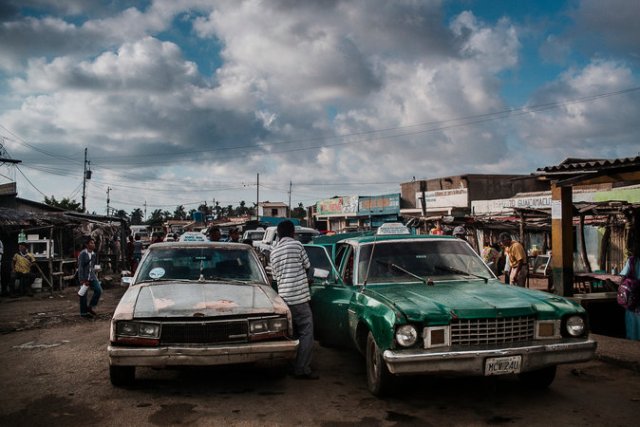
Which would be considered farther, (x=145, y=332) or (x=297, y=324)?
(x=297, y=324)

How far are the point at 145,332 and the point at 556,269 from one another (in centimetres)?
796

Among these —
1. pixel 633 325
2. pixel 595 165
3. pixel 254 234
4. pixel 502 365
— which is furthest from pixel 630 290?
pixel 254 234

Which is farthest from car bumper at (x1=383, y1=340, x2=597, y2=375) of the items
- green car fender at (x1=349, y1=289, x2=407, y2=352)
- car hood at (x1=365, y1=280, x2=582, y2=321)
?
car hood at (x1=365, y1=280, x2=582, y2=321)

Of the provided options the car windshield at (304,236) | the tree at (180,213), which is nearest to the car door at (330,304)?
the car windshield at (304,236)

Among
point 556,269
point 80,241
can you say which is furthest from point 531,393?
point 80,241

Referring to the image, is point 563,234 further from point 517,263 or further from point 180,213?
point 180,213

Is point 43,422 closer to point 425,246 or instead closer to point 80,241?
point 425,246

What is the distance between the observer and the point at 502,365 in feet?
14.6

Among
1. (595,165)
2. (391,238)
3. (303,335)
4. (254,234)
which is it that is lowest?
(303,335)

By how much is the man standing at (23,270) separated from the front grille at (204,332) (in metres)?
12.8

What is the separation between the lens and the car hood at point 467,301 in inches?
178

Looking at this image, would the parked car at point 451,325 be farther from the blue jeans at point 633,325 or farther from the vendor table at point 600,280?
the vendor table at point 600,280

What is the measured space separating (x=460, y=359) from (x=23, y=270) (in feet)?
48.8

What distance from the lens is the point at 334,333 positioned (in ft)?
20.3
